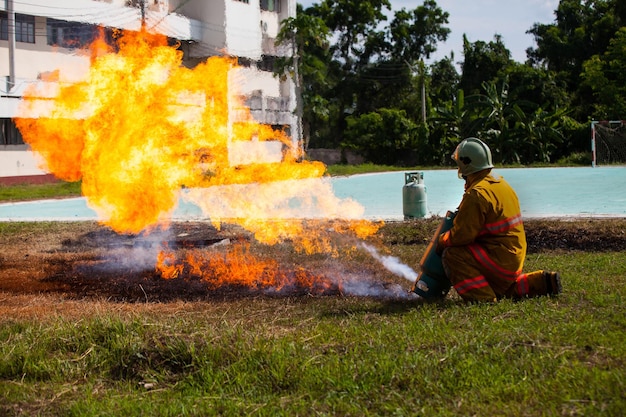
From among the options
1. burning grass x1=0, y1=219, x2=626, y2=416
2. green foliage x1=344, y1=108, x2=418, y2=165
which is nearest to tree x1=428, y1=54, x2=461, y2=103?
green foliage x1=344, y1=108, x2=418, y2=165

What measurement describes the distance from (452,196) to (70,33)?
16319 millimetres

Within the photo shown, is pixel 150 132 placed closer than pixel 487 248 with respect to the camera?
No

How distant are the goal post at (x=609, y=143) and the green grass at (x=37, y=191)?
21.3 m

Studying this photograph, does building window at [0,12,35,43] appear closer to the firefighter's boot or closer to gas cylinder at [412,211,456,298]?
gas cylinder at [412,211,456,298]

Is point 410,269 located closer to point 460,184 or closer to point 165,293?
point 165,293

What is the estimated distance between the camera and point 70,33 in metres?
28.2

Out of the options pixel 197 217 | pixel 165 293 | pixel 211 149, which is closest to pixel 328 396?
pixel 165 293

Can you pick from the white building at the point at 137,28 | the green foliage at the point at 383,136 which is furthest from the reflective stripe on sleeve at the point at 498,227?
the green foliage at the point at 383,136

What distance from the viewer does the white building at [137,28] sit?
25.8 metres

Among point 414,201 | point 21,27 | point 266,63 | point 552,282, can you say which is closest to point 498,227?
point 552,282

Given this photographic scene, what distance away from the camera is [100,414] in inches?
160

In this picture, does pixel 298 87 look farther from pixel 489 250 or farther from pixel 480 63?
pixel 489 250

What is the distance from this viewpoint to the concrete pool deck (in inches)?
666

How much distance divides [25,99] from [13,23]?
289cm
